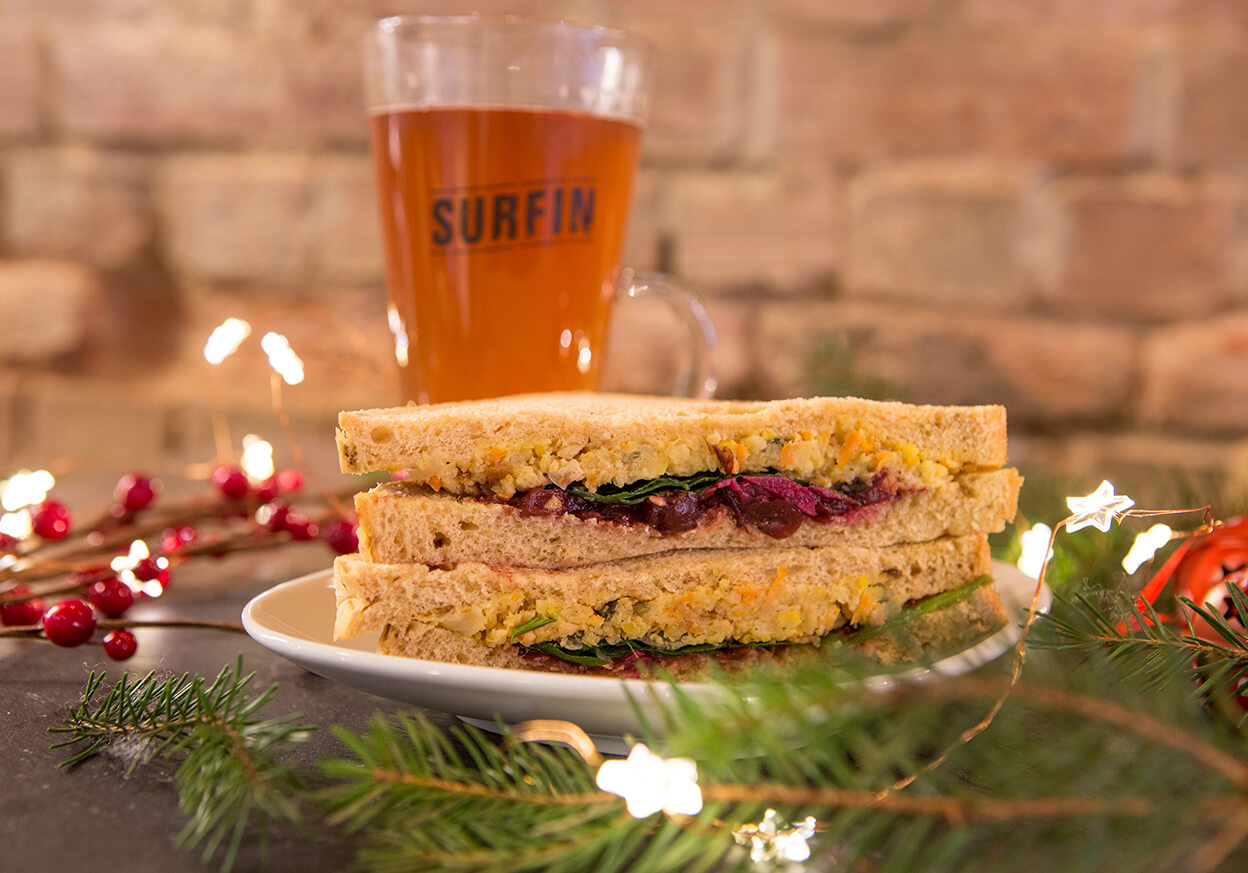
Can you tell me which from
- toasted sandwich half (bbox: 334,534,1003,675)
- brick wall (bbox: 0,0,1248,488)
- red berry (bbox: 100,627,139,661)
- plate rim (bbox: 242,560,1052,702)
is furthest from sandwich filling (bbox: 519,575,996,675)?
brick wall (bbox: 0,0,1248,488)

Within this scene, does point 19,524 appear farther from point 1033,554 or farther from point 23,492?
point 1033,554

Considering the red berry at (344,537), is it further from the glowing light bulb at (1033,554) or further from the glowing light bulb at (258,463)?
the glowing light bulb at (1033,554)

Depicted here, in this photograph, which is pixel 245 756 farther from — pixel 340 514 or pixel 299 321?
pixel 299 321

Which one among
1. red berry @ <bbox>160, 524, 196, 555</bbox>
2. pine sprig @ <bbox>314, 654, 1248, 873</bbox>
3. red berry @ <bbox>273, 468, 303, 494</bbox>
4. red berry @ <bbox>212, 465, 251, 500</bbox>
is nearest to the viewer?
pine sprig @ <bbox>314, 654, 1248, 873</bbox>

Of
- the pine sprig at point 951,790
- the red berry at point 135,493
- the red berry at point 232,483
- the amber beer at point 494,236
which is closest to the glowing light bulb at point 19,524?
the red berry at point 135,493

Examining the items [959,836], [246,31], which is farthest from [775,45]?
[959,836]

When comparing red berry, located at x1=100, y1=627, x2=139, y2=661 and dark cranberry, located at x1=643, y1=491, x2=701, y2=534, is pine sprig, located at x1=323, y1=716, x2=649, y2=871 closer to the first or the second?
dark cranberry, located at x1=643, y1=491, x2=701, y2=534

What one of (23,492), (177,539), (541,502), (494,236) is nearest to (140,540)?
(177,539)
